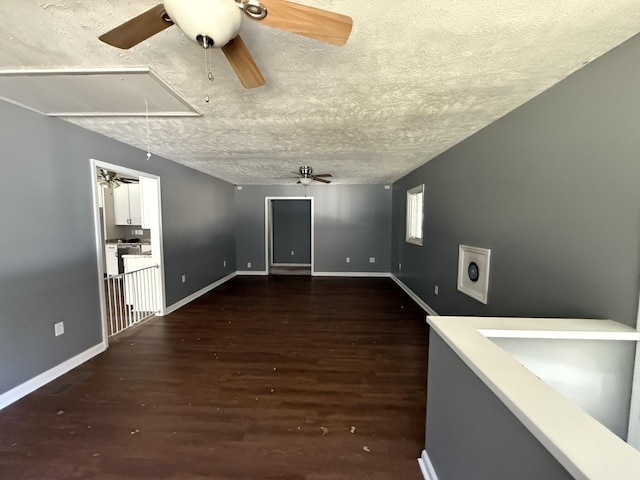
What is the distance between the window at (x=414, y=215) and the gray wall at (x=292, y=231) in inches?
144

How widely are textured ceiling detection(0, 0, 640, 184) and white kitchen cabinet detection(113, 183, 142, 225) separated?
3.53 meters

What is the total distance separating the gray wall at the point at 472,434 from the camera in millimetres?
689

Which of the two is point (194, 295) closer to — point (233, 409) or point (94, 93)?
point (233, 409)

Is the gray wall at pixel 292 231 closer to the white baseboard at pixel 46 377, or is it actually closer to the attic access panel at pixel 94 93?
the white baseboard at pixel 46 377

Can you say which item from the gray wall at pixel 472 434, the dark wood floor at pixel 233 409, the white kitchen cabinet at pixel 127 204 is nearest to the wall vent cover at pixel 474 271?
the dark wood floor at pixel 233 409

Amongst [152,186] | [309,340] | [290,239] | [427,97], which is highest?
[427,97]

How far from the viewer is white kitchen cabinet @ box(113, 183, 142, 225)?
17.9ft

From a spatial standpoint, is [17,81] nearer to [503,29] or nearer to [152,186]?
[152,186]

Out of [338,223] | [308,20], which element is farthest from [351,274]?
[308,20]

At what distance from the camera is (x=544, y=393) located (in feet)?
2.47

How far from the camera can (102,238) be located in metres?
2.74

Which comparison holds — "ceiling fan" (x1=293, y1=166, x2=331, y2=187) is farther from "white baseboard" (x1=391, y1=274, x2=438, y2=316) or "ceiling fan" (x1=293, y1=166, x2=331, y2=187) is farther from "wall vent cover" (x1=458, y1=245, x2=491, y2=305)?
"white baseboard" (x1=391, y1=274, x2=438, y2=316)

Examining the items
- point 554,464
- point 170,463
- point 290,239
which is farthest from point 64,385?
point 290,239

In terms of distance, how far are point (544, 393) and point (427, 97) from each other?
179 cm
